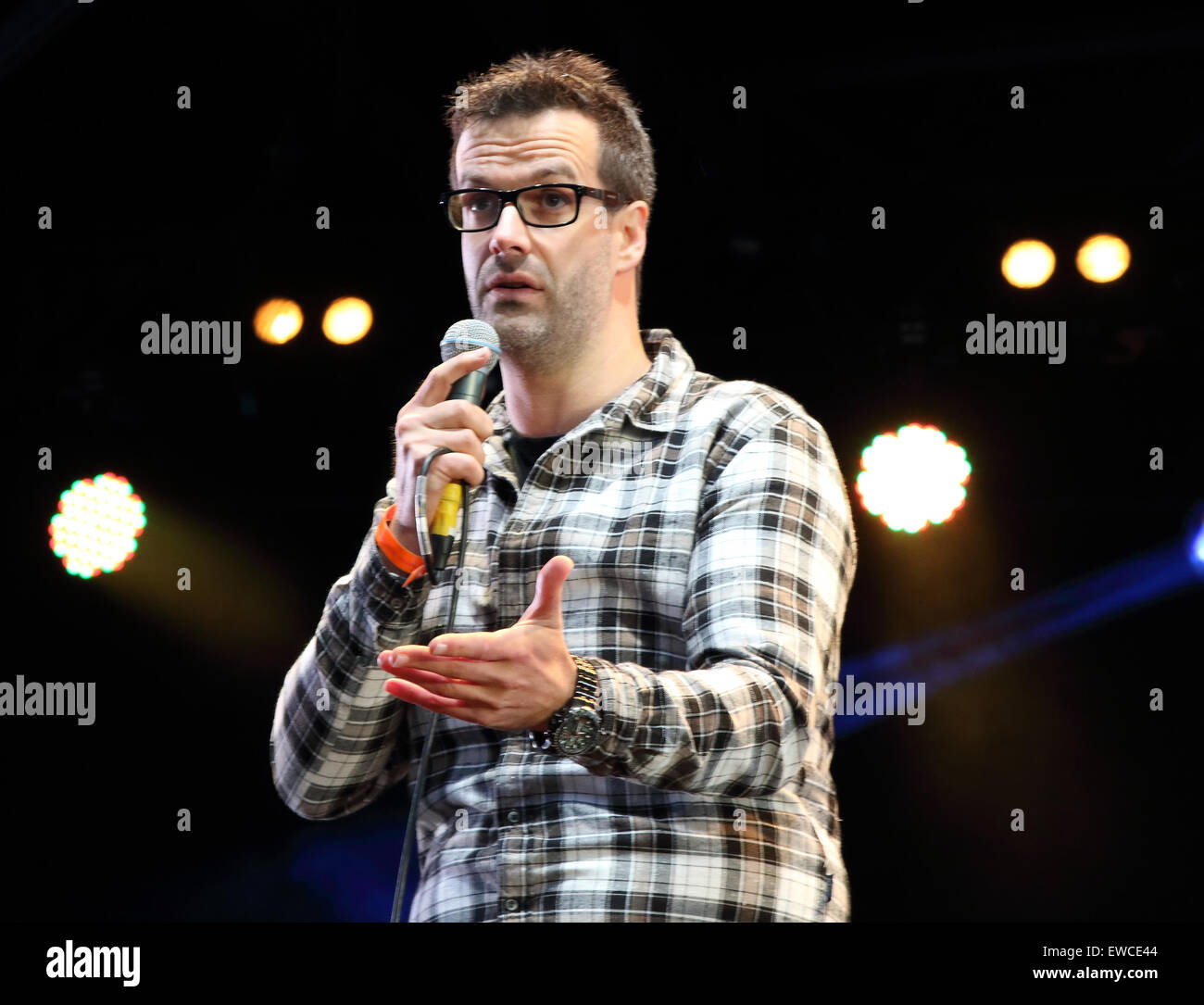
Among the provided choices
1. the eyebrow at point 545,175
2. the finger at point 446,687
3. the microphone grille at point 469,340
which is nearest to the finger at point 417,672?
the finger at point 446,687

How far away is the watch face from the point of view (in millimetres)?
1537

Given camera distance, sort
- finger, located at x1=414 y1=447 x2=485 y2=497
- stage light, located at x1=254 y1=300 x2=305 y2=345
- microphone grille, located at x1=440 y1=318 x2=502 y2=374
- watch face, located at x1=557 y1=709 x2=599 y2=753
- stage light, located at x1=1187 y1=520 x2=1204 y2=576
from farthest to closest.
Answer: stage light, located at x1=1187 y1=520 x2=1204 y2=576, stage light, located at x1=254 y1=300 x2=305 y2=345, microphone grille, located at x1=440 y1=318 x2=502 y2=374, finger, located at x1=414 y1=447 x2=485 y2=497, watch face, located at x1=557 y1=709 x2=599 y2=753

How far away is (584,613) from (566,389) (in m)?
0.42

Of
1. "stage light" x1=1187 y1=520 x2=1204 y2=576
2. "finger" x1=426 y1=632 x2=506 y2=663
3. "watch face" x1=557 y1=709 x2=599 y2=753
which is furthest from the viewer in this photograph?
"stage light" x1=1187 y1=520 x2=1204 y2=576

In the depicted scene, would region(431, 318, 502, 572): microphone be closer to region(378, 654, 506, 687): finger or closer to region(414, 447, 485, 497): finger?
region(414, 447, 485, 497): finger

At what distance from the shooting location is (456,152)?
2242mm

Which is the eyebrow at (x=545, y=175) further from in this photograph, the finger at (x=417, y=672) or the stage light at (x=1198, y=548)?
the stage light at (x=1198, y=548)

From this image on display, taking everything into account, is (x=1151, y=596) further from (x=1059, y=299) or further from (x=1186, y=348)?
(x=1059, y=299)

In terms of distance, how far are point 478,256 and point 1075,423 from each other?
200 centimetres

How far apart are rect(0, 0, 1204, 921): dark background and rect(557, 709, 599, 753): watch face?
1401mm

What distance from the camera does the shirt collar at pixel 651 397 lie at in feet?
6.84

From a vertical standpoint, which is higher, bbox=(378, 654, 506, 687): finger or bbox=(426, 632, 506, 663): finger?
bbox=(426, 632, 506, 663): finger

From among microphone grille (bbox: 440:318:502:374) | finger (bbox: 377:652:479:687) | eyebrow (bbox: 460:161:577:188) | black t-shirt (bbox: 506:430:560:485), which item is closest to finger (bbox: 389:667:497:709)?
finger (bbox: 377:652:479:687)

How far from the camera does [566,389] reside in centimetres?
216
